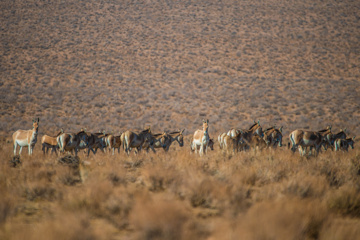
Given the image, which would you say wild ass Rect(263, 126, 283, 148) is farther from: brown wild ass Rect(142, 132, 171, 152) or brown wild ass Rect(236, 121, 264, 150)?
brown wild ass Rect(142, 132, 171, 152)

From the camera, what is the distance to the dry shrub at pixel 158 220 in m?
4.20

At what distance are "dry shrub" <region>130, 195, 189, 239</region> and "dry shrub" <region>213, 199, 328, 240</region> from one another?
2.17 ft

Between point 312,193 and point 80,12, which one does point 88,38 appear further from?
point 312,193

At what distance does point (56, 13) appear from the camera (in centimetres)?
5334

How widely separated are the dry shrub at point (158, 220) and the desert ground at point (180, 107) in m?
0.02

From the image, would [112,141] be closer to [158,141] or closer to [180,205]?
[158,141]

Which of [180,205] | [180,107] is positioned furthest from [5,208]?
[180,107]

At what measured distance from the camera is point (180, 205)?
5.06 m

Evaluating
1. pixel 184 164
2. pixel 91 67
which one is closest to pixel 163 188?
pixel 184 164

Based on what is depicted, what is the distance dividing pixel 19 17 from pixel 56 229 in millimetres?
59121

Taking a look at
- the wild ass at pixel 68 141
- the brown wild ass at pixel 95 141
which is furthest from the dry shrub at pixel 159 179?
the brown wild ass at pixel 95 141

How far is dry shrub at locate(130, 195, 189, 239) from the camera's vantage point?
13.8ft

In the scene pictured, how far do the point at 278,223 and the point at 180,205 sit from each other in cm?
181

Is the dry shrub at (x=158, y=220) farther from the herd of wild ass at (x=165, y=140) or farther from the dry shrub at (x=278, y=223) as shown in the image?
the herd of wild ass at (x=165, y=140)
